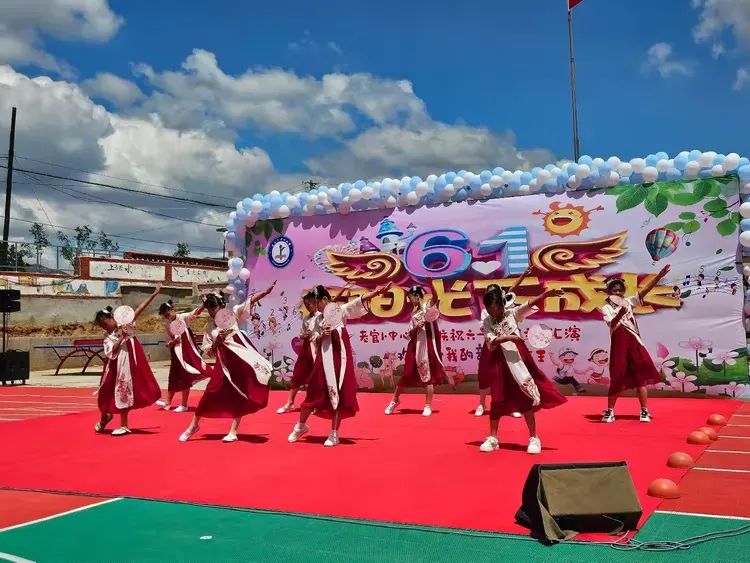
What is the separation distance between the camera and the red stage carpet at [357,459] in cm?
549

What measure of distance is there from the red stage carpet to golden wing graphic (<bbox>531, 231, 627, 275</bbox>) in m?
2.51

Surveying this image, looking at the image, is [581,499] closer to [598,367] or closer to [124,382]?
[124,382]

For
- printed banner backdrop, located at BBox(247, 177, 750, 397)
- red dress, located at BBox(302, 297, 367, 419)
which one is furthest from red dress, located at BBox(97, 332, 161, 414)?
printed banner backdrop, located at BBox(247, 177, 750, 397)

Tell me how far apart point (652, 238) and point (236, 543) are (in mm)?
9302

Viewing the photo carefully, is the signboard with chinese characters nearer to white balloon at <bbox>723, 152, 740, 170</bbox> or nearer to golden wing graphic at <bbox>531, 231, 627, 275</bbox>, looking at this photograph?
golden wing graphic at <bbox>531, 231, 627, 275</bbox>

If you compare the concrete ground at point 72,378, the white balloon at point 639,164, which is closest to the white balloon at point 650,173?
the white balloon at point 639,164

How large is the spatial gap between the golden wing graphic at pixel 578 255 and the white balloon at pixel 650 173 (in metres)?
0.93

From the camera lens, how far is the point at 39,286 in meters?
25.6

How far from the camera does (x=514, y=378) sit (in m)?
7.35

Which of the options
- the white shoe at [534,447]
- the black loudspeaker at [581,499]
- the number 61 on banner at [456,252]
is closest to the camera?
the black loudspeaker at [581,499]

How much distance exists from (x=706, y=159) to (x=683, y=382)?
3.45 m

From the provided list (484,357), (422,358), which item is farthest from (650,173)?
A: (484,357)

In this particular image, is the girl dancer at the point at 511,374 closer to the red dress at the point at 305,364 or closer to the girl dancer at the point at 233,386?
the red dress at the point at 305,364

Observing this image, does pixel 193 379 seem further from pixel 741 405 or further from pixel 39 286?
pixel 39 286
